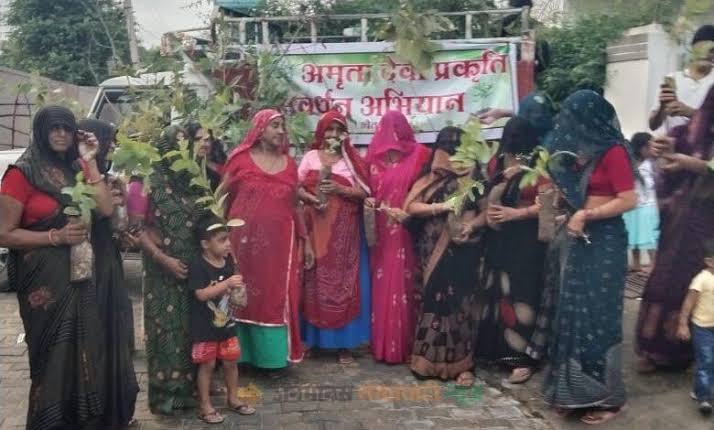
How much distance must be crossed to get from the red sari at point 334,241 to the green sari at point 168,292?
1190mm

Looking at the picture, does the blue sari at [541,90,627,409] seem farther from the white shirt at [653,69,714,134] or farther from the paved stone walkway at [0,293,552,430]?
the white shirt at [653,69,714,134]

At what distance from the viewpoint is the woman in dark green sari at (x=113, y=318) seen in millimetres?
3812

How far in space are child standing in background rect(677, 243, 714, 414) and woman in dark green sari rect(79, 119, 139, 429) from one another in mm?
3100

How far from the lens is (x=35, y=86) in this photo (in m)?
4.44

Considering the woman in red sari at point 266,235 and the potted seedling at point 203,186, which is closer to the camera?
the potted seedling at point 203,186

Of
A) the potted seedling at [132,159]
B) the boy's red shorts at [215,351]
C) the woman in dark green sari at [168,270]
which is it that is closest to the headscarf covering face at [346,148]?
the woman in dark green sari at [168,270]

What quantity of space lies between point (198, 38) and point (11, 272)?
3441 millimetres

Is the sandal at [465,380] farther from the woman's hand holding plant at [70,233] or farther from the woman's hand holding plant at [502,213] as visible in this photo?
the woman's hand holding plant at [70,233]

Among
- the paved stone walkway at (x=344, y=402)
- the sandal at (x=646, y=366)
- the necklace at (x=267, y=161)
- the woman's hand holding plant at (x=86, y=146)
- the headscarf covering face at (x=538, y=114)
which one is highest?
the headscarf covering face at (x=538, y=114)

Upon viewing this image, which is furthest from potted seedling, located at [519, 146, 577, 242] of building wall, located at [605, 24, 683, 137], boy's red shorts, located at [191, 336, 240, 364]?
building wall, located at [605, 24, 683, 137]

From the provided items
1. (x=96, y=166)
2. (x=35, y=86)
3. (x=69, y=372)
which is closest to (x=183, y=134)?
(x=96, y=166)

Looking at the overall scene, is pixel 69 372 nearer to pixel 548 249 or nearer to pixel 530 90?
pixel 548 249

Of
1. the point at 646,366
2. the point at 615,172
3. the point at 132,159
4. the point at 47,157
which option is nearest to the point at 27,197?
the point at 47,157

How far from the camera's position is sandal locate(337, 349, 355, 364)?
5.27 m
